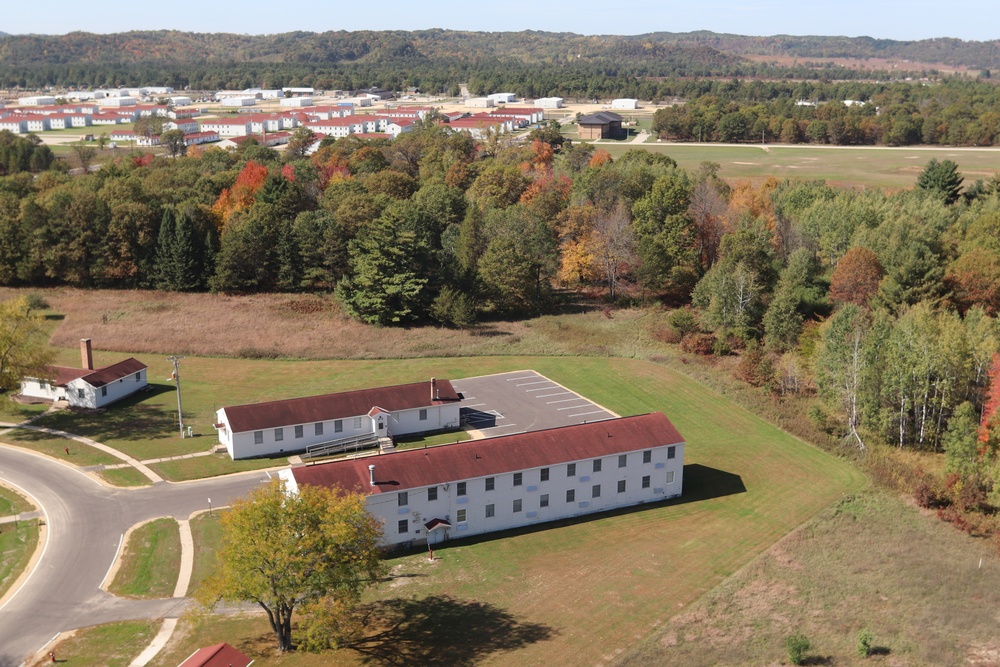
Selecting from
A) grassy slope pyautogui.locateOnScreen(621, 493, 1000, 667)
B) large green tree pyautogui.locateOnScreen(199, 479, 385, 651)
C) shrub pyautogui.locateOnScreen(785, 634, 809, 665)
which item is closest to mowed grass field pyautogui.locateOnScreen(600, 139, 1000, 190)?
grassy slope pyautogui.locateOnScreen(621, 493, 1000, 667)

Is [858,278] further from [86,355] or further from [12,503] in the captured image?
[12,503]

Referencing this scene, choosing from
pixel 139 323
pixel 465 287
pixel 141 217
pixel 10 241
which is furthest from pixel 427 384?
pixel 10 241

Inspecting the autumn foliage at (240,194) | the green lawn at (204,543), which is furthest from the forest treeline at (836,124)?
the green lawn at (204,543)

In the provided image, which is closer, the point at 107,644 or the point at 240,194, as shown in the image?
the point at 107,644

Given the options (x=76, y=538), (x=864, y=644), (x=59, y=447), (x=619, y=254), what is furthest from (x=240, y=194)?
(x=864, y=644)

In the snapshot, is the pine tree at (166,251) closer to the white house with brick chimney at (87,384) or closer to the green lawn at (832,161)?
the white house with brick chimney at (87,384)

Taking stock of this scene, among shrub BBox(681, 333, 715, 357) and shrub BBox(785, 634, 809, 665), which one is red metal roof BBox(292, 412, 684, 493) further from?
shrub BBox(681, 333, 715, 357)
